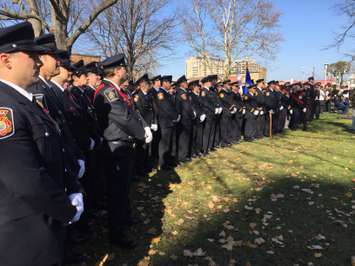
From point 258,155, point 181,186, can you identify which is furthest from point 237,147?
point 181,186

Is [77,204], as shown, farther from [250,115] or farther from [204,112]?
[250,115]

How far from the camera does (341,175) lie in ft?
23.6

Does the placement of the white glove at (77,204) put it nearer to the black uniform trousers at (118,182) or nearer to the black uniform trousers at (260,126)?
the black uniform trousers at (118,182)

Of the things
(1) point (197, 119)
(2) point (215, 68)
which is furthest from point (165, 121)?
(2) point (215, 68)

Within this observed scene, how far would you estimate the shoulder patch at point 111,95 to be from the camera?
3.87m

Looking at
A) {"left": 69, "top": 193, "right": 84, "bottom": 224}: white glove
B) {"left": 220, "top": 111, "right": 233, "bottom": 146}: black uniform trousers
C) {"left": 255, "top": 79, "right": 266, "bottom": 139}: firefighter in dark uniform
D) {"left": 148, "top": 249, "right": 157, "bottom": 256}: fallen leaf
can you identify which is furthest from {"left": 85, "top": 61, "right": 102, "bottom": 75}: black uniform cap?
{"left": 255, "top": 79, "right": 266, "bottom": 139}: firefighter in dark uniform

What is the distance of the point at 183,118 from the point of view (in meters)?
8.60

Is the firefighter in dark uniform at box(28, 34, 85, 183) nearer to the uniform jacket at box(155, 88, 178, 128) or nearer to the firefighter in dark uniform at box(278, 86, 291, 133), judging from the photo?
the uniform jacket at box(155, 88, 178, 128)

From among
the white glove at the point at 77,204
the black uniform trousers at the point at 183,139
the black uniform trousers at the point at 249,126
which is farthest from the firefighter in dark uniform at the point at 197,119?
the white glove at the point at 77,204

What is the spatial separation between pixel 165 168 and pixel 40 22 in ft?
19.0

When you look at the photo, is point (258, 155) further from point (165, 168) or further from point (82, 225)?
point (82, 225)

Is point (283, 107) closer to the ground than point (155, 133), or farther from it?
farther from it

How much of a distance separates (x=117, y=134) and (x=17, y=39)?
7.22 feet

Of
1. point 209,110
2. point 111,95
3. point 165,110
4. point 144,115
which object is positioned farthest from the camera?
point 209,110
